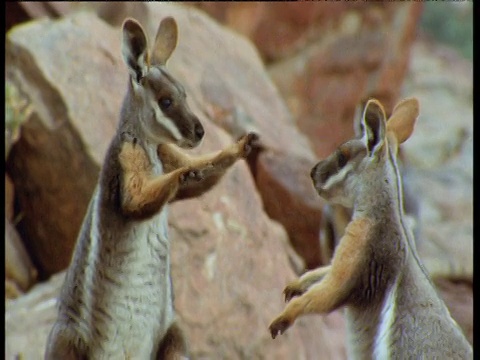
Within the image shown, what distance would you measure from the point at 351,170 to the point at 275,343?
165 cm

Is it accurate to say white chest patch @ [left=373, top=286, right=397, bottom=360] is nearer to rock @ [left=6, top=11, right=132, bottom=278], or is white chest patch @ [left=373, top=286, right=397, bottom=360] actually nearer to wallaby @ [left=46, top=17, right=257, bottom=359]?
wallaby @ [left=46, top=17, right=257, bottom=359]

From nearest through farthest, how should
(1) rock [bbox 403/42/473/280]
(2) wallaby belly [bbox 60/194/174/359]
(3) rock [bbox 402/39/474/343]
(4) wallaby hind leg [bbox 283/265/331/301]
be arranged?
(4) wallaby hind leg [bbox 283/265/331/301]
(2) wallaby belly [bbox 60/194/174/359]
(3) rock [bbox 402/39/474/343]
(1) rock [bbox 403/42/473/280]

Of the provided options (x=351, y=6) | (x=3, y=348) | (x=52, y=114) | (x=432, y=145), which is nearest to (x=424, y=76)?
(x=432, y=145)

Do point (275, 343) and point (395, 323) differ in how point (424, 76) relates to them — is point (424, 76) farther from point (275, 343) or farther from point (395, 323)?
point (395, 323)

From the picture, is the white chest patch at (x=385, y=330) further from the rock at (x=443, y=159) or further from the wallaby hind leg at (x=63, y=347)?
the rock at (x=443, y=159)

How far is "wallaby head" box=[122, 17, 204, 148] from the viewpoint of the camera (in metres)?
3.29

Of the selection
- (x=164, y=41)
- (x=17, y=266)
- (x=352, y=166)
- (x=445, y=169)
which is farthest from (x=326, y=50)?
(x=352, y=166)

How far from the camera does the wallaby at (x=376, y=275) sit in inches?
128

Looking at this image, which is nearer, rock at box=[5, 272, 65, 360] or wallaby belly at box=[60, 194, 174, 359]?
wallaby belly at box=[60, 194, 174, 359]

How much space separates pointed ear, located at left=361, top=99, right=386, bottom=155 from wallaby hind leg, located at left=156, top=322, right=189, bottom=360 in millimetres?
1094

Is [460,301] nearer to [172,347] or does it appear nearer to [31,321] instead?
[172,347]

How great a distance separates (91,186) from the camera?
529 cm

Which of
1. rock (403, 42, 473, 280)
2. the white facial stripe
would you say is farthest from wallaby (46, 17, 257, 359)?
rock (403, 42, 473, 280)

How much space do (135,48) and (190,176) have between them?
0.50 meters
